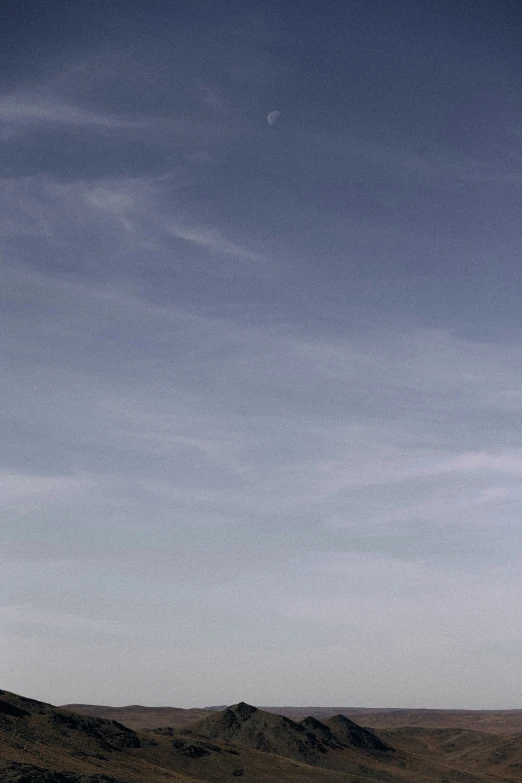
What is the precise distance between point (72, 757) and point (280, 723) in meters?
64.3

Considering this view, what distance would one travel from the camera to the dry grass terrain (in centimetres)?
8441

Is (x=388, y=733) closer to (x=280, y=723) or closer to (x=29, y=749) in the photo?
(x=280, y=723)

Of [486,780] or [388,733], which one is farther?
[388,733]

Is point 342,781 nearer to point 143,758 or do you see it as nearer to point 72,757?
point 143,758

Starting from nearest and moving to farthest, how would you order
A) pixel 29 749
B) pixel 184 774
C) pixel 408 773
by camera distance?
pixel 29 749, pixel 184 774, pixel 408 773

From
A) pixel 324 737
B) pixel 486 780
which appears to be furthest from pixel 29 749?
pixel 486 780

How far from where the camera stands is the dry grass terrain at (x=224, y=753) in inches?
3323

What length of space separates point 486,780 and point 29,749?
95.9 meters

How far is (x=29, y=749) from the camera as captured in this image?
8431 cm

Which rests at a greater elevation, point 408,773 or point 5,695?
point 5,695

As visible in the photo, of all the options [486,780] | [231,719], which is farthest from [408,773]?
[231,719]

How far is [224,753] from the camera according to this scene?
113625 millimetres

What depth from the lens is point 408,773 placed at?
138 metres

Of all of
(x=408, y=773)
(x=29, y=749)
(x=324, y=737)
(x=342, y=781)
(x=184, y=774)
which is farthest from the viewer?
(x=324, y=737)
